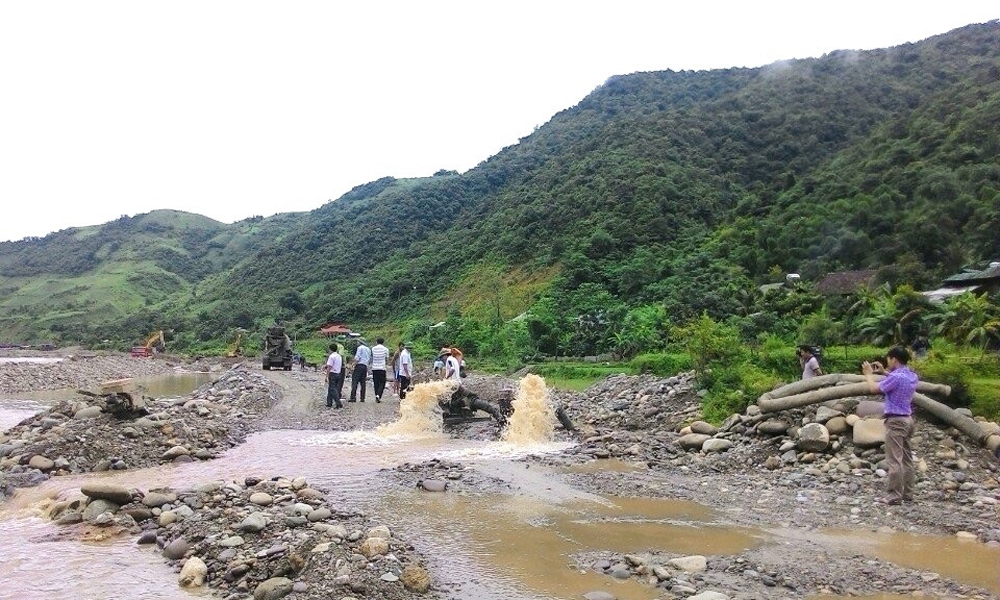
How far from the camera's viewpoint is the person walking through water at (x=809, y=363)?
46.3 feet

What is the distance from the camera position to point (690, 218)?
6200cm

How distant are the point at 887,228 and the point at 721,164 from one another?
25438 mm

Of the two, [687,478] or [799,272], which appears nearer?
[687,478]

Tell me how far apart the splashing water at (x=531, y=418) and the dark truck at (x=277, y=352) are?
912 inches

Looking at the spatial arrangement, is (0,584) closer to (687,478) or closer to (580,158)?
(687,478)

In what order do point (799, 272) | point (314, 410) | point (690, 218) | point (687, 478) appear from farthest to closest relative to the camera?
point (690, 218) < point (799, 272) < point (314, 410) < point (687, 478)

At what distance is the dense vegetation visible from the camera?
119ft

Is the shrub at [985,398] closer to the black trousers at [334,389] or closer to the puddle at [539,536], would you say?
the puddle at [539,536]

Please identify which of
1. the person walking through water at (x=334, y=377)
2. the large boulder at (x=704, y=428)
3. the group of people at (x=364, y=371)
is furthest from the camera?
the group of people at (x=364, y=371)

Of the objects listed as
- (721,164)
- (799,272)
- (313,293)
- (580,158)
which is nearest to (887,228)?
(799,272)

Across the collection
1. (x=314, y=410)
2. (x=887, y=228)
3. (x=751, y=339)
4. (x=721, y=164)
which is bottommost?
(x=314, y=410)

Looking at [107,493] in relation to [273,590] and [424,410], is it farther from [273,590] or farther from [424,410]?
[424,410]

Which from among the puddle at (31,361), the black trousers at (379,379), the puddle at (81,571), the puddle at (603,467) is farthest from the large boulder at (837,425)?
the puddle at (31,361)

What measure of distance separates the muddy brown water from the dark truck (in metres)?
24.0
